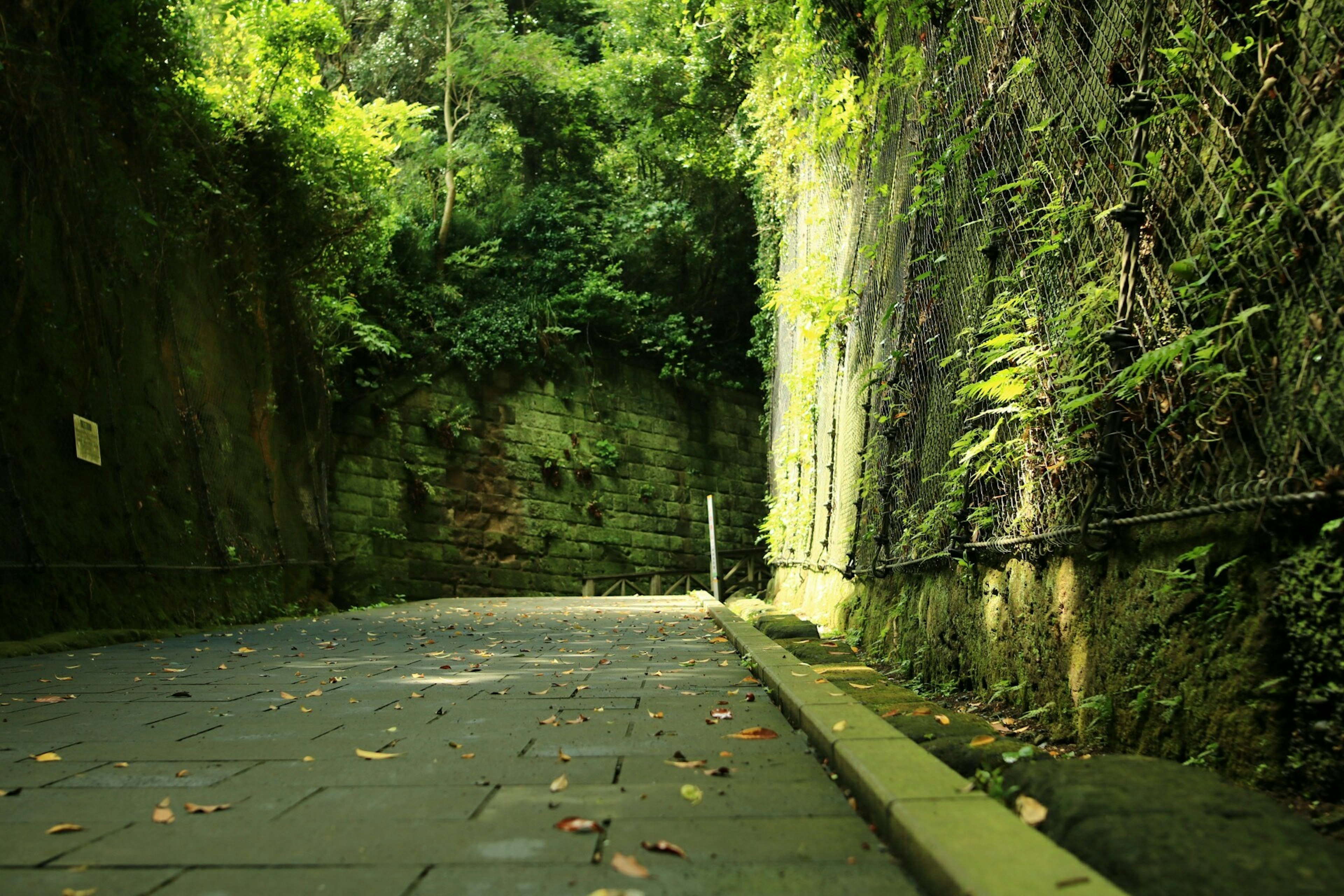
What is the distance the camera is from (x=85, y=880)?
1948 millimetres

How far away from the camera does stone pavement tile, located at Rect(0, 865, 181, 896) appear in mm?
1885

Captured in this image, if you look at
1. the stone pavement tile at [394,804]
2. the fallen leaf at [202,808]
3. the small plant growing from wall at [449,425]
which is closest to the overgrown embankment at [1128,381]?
the stone pavement tile at [394,804]

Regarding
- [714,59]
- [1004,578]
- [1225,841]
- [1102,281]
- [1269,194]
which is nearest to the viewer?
[1225,841]

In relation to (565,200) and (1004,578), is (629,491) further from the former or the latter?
(1004,578)

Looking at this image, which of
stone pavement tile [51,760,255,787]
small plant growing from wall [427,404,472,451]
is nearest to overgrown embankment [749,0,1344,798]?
Answer: stone pavement tile [51,760,255,787]

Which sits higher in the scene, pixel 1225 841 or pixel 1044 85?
pixel 1044 85

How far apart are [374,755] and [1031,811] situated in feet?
6.94

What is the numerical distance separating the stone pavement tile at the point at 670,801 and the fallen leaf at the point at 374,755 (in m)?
0.60

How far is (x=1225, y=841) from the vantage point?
1687mm

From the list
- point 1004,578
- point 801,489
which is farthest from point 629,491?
point 1004,578

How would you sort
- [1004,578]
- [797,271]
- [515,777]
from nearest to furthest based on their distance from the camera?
[515,777] < [1004,578] < [797,271]

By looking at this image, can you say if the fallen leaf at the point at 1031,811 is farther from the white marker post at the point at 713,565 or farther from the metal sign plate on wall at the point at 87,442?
the white marker post at the point at 713,565

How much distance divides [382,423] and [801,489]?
289 inches

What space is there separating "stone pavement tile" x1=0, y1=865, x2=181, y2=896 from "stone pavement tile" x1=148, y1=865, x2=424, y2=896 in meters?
0.03
